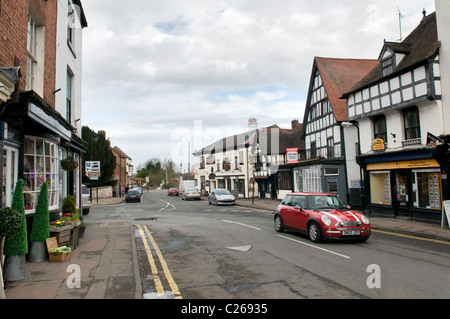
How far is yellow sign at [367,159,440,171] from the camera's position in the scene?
602 inches

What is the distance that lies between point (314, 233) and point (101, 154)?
3700 centimetres

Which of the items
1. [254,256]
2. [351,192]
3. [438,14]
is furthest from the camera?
[351,192]

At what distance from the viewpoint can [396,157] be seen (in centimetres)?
1741

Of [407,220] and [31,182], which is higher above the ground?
[31,182]

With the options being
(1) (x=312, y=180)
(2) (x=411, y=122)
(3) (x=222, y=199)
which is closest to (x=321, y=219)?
(2) (x=411, y=122)

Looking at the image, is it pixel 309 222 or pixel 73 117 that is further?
pixel 73 117

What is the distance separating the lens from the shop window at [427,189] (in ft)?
50.8

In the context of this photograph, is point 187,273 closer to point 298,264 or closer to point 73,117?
point 298,264

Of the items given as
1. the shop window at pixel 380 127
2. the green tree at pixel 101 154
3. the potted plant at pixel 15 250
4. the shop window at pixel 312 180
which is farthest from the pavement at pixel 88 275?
the green tree at pixel 101 154

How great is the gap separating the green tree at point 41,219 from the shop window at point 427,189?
52.3 feet

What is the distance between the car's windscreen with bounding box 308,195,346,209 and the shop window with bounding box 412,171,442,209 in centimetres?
707

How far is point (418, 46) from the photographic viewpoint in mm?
17266
